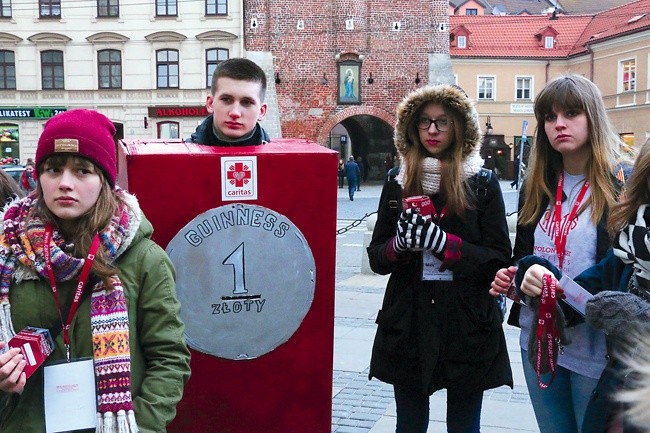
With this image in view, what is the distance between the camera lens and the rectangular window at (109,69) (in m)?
30.8

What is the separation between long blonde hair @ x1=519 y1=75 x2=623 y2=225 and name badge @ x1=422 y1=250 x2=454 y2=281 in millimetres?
337

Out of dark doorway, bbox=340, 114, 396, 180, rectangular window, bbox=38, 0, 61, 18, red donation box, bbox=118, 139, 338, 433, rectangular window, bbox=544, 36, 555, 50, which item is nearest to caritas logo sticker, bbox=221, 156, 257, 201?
red donation box, bbox=118, 139, 338, 433

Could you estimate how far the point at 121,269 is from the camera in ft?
6.64

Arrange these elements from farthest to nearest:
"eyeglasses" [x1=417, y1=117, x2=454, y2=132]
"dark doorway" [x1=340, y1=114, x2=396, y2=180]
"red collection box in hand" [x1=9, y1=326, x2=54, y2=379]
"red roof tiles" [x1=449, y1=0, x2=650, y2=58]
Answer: "red roof tiles" [x1=449, y1=0, x2=650, y2=58]
"dark doorway" [x1=340, y1=114, x2=396, y2=180]
"eyeglasses" [x1=417, y1=117, x2=454, y2=132]
"red collection box in hand" [x1=9, y1=326, x2=54, y2=379]

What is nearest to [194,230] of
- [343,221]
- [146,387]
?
[146,387]

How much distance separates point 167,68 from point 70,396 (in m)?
30.1

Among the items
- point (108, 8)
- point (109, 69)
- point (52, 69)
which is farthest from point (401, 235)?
point (52, 69)

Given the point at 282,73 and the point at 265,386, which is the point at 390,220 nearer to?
the point at 265,386

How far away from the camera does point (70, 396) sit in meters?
1.94

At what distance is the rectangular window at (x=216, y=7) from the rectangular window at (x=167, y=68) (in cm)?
218

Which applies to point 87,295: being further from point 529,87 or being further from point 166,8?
point 529,87

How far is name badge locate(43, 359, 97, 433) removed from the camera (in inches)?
75.8

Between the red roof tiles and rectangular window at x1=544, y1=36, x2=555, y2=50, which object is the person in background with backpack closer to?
the red roof tiles

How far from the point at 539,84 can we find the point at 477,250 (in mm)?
40428
